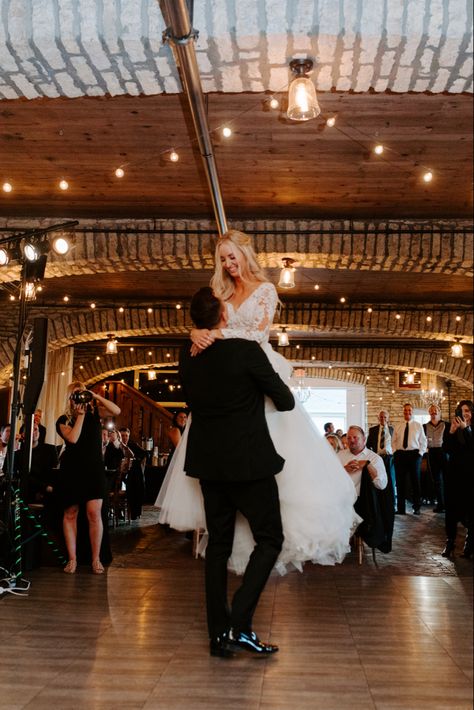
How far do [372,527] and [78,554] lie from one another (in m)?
2.29

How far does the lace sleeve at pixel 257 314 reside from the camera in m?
2.70

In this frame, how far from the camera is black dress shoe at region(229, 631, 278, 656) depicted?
8.42ft

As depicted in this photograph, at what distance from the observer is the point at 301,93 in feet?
11.1

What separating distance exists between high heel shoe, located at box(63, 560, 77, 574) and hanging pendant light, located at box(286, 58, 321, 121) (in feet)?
10.9

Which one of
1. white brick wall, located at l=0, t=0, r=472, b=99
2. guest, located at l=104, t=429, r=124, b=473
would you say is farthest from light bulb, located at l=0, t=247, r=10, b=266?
white brick wall, located at l=0, t=0, r=472, b=99

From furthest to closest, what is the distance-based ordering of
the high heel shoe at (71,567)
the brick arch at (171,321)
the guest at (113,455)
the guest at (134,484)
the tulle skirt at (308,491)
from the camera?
the brick arch at (171,321) → the guest at (134,484) → the guest at (113,455) → the high heel shoe at (71,567) → the tulle skirt at (308,491)

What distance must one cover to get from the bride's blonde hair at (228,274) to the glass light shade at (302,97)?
106 centimetres

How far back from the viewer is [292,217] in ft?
22.6

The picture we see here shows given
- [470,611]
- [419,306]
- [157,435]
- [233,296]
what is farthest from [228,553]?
[157,435]

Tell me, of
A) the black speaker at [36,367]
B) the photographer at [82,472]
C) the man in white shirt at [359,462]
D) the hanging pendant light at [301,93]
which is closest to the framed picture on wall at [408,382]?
the man in white shirt at [359,462]

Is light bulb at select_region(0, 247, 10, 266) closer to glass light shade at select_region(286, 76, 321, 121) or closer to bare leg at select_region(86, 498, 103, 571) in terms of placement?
bare leg at select_region(86, 498, 103, 571)

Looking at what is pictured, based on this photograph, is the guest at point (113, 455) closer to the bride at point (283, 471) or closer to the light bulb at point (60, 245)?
the light bulb at point (60, 245)

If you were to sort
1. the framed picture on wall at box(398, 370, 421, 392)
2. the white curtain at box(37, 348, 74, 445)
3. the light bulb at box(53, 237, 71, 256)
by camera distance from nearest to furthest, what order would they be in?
the light bulb at box(53, 237, 71, 256)
the white curtain at box(37, 348, 74, 445)
the framed picture on wall at box(398, 370, 421, 392)

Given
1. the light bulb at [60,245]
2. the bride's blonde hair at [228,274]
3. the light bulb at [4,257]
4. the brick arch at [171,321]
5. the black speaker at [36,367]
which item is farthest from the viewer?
the brick arch at [171,321]
